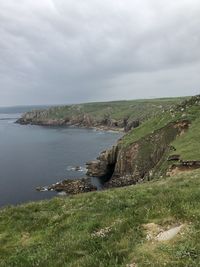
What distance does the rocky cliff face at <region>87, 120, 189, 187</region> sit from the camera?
84562 mm

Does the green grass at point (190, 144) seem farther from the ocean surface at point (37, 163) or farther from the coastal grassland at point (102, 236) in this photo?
the coastal grassland at point (102, 236)

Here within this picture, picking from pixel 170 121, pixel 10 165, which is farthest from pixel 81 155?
pixel 170 121

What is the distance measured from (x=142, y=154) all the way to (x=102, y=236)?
244 ft

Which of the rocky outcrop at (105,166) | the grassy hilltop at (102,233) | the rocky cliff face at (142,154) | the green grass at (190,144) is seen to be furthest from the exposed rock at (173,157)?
the grassy hilltop at (102,233)

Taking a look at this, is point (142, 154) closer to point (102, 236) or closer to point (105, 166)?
point (105, 166)

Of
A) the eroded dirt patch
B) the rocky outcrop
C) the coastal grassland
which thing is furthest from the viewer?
the rocky outcrop

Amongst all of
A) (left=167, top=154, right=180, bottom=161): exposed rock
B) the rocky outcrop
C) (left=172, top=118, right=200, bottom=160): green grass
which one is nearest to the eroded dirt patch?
(left=172, top=118, right=200, bottom=160): green grass

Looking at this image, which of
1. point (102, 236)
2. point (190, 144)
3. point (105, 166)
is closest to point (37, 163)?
point (105, 166)

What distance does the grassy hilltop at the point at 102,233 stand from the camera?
39.5 feet

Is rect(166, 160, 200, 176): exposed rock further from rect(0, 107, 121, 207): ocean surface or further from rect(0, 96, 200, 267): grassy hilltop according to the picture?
rect(0, 96, 200, 267): grassy hilltop

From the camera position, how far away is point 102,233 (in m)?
15.4

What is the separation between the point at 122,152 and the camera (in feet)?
307

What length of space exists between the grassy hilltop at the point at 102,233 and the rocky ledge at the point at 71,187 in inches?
2152

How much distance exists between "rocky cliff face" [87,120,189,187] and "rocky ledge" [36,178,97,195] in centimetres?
564
